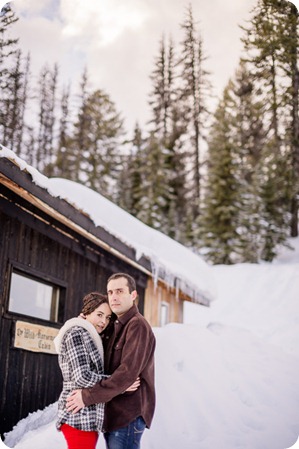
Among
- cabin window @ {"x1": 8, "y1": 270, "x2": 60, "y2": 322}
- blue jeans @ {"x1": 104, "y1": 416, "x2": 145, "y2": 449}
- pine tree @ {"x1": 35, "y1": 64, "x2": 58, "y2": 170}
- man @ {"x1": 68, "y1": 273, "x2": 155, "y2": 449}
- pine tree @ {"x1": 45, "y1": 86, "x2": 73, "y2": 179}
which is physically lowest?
blue jeans @ {"x1": 104, "y1": 416, "x2": 145, "y2": 449}

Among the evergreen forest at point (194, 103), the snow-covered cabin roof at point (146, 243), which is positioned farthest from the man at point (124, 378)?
the evergreen forest at point (194, 103)

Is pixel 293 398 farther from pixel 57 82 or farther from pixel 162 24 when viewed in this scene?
pixel 57 82

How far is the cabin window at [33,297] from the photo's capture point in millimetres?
5641

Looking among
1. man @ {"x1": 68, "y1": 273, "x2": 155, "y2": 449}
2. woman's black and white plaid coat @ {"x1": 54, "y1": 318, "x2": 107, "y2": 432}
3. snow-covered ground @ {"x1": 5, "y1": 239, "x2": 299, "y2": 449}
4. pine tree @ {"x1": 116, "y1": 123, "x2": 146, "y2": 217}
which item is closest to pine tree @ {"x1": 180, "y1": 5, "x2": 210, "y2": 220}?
snow-covered ground @ {"x1": 5, "y1": 239, "x2": 299, "y2": 449}

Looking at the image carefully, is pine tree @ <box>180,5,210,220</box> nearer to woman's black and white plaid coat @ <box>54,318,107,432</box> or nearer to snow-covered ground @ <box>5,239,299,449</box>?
Result: snow-covered ground @ <box>5,239,299,449</box>

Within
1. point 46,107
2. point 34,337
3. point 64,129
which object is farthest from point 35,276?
point 64,129

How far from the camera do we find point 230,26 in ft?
19.5

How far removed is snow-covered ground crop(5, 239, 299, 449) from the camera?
4.75 m

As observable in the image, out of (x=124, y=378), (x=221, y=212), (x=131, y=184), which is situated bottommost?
→ (x=124, y=378)

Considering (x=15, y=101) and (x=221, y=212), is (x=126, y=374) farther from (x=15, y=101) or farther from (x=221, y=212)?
(x=221, y=212)

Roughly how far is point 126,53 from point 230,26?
142 cm

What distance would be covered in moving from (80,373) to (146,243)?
20.3ft

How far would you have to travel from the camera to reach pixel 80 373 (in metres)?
2.60

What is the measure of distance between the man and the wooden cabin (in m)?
1.91
